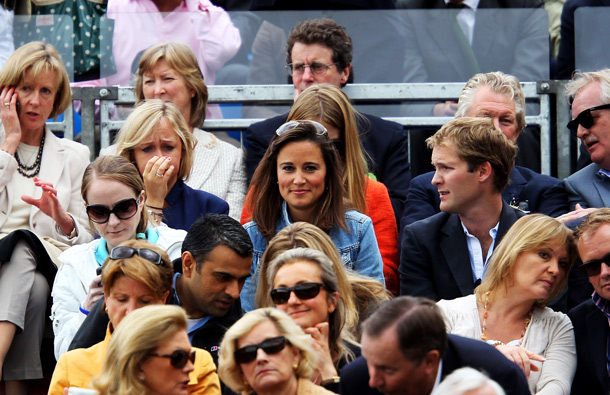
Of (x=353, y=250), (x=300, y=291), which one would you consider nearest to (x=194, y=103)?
(x=353, y=250)

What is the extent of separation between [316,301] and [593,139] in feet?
8.59

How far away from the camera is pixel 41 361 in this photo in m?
7.00

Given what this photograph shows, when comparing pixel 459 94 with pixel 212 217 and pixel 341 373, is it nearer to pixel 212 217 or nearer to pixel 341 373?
pixel 212 217

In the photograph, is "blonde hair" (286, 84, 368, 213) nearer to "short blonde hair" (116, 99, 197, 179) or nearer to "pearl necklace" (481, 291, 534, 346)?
"short blonde hair" (116, 99, 197, 179)

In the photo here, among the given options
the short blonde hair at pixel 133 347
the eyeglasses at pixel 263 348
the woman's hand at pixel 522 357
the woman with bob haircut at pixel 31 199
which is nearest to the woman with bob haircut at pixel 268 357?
the eyeglasses at pixel 263 348

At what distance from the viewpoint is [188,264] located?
20.6 feet

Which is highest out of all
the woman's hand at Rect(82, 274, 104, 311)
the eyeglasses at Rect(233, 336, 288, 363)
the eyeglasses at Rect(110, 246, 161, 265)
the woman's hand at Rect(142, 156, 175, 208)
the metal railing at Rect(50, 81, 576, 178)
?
the metal railing at Rect(50, 81, 576, 178)

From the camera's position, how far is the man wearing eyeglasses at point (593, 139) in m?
7.54

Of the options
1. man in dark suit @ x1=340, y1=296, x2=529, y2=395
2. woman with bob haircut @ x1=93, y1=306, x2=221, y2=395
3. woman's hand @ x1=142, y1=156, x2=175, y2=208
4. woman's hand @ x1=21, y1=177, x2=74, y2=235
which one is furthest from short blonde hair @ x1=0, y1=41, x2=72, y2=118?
man in dark suit @ x1=340, y1=296, x2=529, y2=395

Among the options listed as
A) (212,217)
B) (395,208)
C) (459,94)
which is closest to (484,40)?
(459,94)

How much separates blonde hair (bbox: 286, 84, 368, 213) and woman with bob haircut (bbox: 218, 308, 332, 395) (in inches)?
80.7

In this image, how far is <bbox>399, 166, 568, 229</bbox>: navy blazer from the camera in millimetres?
7520

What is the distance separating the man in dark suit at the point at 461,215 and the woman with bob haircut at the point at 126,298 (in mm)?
1587

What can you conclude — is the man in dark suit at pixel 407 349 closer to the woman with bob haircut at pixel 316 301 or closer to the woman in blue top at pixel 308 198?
the woman with bob haircut at pixel 316 301
